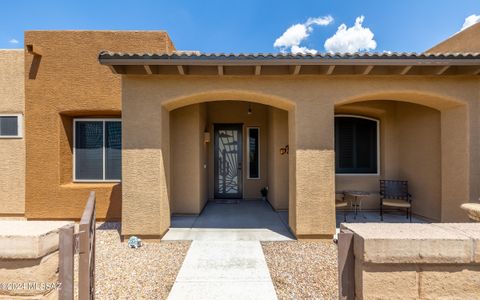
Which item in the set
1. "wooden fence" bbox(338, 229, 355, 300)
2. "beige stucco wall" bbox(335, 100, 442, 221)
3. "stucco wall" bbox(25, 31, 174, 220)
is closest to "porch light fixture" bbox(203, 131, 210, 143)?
"stucco wall" bbox(25, 31, 174, 220)

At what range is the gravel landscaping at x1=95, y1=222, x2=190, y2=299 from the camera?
12.8 ft

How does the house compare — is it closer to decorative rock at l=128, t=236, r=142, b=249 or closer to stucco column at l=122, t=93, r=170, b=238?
stucco column at l=122, t=93, r=170, b=238

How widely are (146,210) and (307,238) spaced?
4.00 metres

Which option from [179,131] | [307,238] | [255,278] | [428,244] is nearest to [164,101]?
[179,131]

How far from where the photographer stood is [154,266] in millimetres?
4750

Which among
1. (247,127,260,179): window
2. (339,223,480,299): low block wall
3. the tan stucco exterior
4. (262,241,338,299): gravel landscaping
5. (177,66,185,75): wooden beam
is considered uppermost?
the tan stucco exterior

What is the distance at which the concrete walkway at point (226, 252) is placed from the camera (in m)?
3.87

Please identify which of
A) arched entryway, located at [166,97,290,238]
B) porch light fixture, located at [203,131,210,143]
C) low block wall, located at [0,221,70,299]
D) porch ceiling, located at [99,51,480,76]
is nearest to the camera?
low block wall, located at [0,221,70,299]

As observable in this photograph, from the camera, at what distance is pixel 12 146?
7.93 meters

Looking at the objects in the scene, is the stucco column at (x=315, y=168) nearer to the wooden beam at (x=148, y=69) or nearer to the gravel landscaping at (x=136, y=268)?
the gravel landscaping at (x=136, y=268)

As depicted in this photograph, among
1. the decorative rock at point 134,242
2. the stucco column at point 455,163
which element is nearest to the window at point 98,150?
the decorative rock at point 134,242

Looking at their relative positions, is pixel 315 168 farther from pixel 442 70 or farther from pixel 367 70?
pixel 442 70

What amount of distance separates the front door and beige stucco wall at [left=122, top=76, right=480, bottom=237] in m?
4.84

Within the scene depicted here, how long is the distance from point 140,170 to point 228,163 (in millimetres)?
5238
